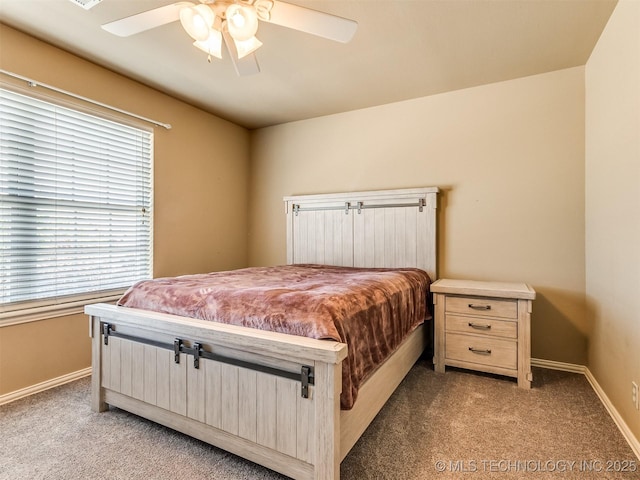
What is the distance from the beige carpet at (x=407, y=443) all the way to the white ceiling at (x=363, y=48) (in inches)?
95.7

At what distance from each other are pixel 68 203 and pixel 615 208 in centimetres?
366

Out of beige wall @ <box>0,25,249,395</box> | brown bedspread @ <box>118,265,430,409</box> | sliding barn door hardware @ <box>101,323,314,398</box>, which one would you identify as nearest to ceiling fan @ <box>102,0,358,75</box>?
beige wall @ <box>0,25,249,395</box>

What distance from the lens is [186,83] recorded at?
2.92 m

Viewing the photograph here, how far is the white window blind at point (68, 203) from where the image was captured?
2.17 meters

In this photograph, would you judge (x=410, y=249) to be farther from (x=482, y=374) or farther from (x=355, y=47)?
(x=355, y=47)

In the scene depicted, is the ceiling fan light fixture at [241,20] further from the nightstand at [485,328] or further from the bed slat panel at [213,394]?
the nightstand at [485,328]

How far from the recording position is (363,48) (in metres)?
2.38

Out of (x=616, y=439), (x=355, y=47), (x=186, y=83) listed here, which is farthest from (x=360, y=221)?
(x=616, y=439)

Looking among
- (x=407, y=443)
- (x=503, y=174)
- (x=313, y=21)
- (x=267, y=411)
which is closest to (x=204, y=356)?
(x=267, y=411)

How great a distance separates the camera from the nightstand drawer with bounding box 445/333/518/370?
7.63 ft

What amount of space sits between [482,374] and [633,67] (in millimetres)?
2143

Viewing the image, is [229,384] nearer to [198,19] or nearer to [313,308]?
[313,308]

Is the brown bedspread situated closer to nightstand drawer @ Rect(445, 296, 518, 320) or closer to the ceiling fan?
nightstand drawer @ Rect(445, 296, 518, 320)

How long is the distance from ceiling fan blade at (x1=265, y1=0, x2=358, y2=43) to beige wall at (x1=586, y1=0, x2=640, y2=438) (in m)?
1.46
